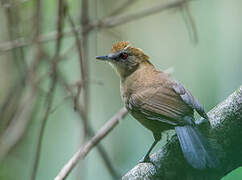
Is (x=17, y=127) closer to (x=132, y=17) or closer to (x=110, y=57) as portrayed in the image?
(x=110, y=57)

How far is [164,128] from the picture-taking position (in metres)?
2.73

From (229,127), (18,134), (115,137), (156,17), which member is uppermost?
(156,17)

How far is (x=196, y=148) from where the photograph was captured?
2143 mm

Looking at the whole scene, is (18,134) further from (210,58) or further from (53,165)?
(210,58)

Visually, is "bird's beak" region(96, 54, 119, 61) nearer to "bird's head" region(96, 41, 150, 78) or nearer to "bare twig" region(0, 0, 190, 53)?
"bird's head" region(96, 41, 150, 78)

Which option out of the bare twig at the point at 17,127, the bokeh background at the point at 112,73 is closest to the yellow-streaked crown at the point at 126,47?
the bokeh background at the point at 112,73

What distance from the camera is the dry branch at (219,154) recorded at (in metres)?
1.79

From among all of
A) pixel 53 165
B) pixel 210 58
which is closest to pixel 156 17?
pixel 210 58

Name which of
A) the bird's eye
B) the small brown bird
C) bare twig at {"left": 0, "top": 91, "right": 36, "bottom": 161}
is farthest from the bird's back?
bare twig at {"left": 0, "top": 91, "right": 36, "bottom": 161}

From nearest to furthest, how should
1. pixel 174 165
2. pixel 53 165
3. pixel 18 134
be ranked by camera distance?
pixel 174 165 → pixel 18 134 → pixel 53 165

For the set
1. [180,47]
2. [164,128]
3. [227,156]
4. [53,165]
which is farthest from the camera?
[180,47]

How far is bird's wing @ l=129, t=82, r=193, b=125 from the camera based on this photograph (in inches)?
99.1

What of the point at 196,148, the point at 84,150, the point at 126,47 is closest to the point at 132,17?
the point at 126,47

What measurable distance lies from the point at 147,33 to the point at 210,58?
3.33ft
